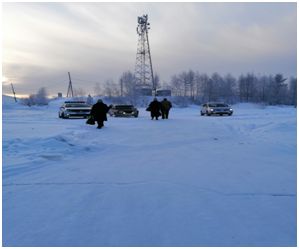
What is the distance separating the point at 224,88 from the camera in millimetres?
115875

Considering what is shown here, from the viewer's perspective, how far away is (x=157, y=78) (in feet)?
412

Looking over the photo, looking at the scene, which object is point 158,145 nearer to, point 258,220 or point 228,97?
point 258,220

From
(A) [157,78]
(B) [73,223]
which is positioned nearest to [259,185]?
(B) [73,223]

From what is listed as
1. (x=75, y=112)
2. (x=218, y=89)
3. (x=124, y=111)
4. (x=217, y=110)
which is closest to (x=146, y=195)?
(x=75, y=112)

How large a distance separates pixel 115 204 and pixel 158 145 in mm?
6749

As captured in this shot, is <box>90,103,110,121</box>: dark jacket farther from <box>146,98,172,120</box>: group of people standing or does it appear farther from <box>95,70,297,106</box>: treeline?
<box>95,70,297,106</box>: treeline

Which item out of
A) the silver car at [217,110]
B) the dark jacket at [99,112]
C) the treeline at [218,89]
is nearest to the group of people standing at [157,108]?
the dark jacket at [99,112]

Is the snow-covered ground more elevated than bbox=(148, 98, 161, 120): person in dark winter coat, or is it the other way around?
bbox=(148, 98, 161, 120): person in dark winter coat

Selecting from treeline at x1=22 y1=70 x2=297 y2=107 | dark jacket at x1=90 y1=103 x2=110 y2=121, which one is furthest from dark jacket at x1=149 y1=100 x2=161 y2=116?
treeline at x1=22 y1=70 x2=297 y2=107

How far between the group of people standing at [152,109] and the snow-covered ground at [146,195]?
6483mm

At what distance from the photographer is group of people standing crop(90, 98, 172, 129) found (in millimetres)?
17359

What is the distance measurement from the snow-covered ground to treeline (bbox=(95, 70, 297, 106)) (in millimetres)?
95814

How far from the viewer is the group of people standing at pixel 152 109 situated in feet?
57.0

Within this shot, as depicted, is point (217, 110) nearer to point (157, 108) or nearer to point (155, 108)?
point (157, 108)
